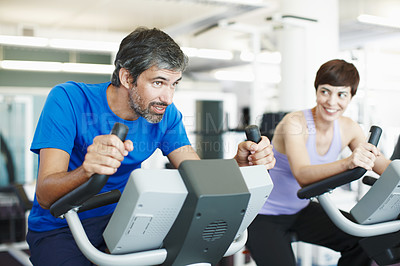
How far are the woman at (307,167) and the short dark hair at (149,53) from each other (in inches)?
26.0

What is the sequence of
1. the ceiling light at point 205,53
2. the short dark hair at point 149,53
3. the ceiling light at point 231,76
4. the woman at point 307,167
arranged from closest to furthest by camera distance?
the short dark hair at point 149,53, the woman at point 307,167, the ceiling light at point 205,53, the ceiling light at point 231,76

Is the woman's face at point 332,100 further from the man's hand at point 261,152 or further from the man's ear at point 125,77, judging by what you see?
the man's ear at point 125,77

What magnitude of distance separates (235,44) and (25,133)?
539 centimetres

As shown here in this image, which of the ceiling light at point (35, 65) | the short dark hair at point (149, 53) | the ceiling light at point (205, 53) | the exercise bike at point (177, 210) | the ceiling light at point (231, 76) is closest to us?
the exercise bike at point (177, 210)

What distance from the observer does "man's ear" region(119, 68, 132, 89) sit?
145 centimetres

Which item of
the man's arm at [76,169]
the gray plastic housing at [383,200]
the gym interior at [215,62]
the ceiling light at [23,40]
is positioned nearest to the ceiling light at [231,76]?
the gym interior at [215,62]

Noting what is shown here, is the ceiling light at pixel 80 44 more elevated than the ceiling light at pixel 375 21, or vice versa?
the ceiling light at pixel 375 21

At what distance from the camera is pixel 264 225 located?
1.82 m

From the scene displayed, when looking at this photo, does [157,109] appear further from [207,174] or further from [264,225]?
[264,225]

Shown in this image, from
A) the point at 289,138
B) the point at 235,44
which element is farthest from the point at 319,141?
the point at 235,44

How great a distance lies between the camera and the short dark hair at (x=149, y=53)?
1373 mm

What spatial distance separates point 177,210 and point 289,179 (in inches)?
41.5

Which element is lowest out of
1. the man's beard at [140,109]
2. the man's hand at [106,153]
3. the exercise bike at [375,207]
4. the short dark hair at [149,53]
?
the exercise bike at [375,207]

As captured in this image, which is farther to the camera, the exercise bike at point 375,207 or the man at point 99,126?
the exercise bike at point 375,207
